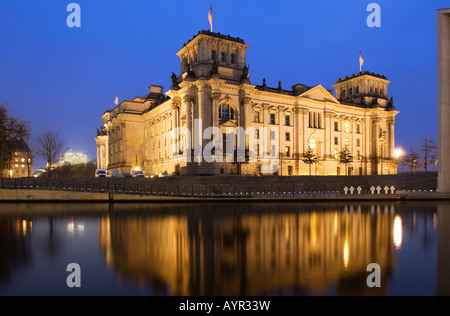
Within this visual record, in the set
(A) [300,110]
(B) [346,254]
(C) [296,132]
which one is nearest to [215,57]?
(A) [300,110]

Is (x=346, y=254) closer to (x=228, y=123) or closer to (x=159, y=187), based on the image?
(x=159, y=187)

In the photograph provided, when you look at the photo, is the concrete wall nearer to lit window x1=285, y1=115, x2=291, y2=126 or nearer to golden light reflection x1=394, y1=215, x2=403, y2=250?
golden light reflection x1=394, y1=215, x2=403, y2=250

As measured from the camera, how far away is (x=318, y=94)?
6962 cm

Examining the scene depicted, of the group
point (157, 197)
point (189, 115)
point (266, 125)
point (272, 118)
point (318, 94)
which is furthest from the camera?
point (318, 94)

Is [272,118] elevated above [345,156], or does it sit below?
above

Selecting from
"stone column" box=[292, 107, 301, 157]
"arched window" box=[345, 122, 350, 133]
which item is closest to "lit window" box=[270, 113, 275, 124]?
"stone column" box=[292, 107, 301, 157]

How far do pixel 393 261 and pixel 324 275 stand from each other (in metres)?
3.02

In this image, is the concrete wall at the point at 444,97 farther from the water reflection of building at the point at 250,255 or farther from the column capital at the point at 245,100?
the column capital at the point at 245,100

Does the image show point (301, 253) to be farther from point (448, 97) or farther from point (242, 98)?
point (242, 98)

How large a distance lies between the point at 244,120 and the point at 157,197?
28893 mm

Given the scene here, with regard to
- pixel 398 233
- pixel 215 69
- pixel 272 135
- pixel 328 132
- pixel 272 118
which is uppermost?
pixel 215 69

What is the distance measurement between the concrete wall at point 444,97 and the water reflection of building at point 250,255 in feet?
81.7

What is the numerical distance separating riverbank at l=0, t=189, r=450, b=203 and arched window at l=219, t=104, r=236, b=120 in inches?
1052
